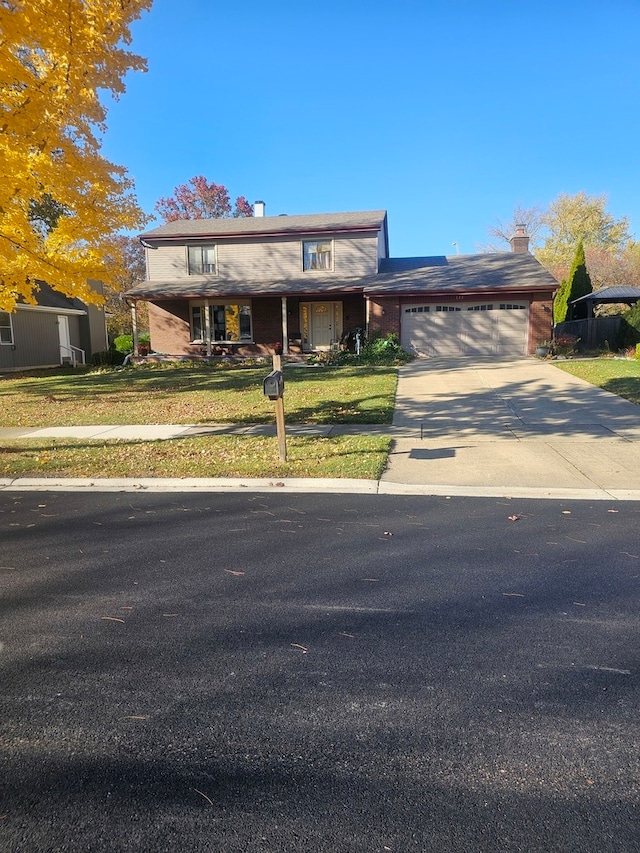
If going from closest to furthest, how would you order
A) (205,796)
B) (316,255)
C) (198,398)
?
(205,796), (198,398), (316,255)

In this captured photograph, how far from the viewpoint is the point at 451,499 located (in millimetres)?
6016

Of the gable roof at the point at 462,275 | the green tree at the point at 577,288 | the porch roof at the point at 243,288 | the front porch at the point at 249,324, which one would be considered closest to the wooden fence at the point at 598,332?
the gable roof at the point at 462,275

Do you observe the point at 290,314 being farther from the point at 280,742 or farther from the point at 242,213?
the point at 242,213

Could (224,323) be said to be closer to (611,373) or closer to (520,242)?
(520,242)

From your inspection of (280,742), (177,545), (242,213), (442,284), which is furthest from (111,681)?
(242,213)

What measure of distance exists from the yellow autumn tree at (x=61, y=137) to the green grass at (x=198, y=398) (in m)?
2.62

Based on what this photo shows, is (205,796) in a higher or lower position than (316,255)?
lower

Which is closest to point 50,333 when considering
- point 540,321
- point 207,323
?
point 207,323

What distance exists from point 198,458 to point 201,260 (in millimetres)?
19102

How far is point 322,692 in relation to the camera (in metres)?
2.67

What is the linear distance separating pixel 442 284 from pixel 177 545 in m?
18.9

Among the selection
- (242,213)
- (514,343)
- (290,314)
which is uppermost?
(242,213)

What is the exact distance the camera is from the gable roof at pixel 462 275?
20.8 metres

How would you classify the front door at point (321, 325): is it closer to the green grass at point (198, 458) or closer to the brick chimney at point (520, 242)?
the brick chimney at point (520, 242)
